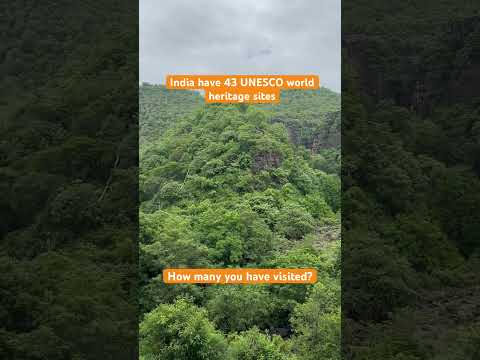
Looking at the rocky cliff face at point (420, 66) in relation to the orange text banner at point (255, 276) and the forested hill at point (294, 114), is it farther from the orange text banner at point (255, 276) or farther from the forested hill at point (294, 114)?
the orange text banner at point (255, 276)

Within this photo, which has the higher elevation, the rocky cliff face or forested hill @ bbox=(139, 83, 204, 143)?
the rocky cliff face

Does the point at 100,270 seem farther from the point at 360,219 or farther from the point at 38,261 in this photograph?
the point at 360,219

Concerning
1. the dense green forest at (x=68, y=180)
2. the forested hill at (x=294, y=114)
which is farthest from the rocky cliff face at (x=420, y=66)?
the dense green forest at (x=68, y=180)

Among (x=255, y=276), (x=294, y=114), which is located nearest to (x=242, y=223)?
(x=255, y=276)

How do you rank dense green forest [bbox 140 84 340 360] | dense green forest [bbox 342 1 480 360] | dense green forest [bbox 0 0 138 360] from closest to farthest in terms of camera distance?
dense green forest [bbox 140 84 340 360], dense green forest [bbox 0 0 138 360], dense green forest [bbox 342 1 480 360]

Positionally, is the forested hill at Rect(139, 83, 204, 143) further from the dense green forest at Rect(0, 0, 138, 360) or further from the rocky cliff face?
the rocky cliff face

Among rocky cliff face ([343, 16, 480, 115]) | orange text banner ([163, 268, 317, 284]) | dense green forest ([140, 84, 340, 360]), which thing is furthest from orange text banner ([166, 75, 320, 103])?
rocky cliff face ([343, 16, 480, 115])

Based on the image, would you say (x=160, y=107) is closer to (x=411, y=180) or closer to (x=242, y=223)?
(x=242, y=223)
